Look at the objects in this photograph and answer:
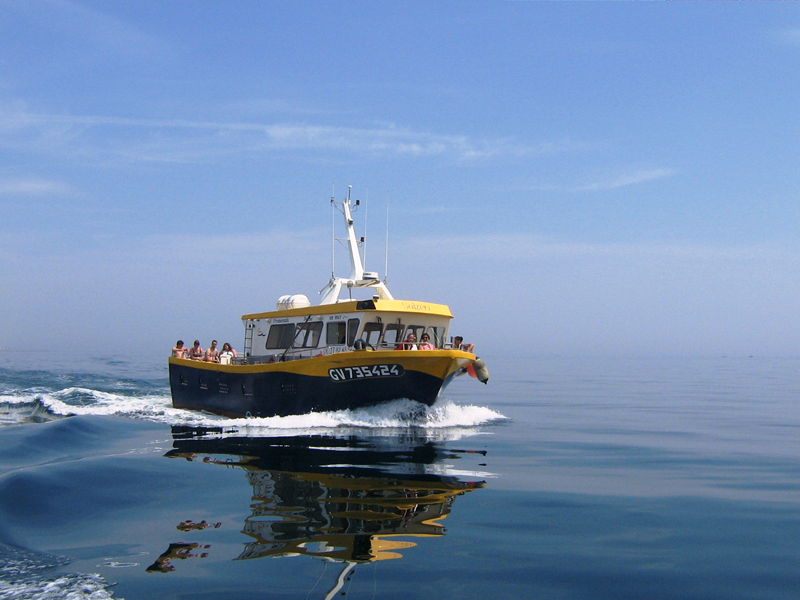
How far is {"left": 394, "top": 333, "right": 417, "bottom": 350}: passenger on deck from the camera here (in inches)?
708

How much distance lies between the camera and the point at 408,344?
17969 millimetres

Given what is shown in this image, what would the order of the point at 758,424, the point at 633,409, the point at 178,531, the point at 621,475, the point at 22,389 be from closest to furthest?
1. the point at 178,531
2. the point at 621,475
3. the point at 758,424
4. the point at 633,409
5. the point at 22,389

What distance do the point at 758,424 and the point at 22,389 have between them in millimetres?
29460

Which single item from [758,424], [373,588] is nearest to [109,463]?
[373,588]

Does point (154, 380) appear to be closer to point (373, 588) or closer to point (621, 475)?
point (621, 475)

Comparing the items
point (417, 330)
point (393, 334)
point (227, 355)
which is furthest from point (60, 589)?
point (227, 355)

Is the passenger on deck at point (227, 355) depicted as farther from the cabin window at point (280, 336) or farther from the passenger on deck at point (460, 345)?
the passenger on deck at point (460, 345)

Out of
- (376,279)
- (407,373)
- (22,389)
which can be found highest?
(376,279)

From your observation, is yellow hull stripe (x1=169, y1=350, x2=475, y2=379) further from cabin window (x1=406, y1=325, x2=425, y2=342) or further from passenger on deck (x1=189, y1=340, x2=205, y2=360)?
passenger on deck (x1=189, y1=340, x2=205, y2=360)

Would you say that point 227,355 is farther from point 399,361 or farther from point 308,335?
point 399,361

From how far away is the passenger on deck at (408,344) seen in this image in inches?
708

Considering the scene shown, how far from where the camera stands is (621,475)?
11328 mm

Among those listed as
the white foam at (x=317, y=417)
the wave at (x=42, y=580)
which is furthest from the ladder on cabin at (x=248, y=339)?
the wave at (x=42, y=580)

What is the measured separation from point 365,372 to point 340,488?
7116 mm
